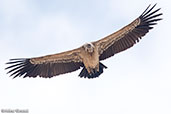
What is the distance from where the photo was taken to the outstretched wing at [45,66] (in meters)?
20.7

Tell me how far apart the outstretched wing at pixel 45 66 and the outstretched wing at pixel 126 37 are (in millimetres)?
1030

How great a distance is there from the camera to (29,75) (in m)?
20.8

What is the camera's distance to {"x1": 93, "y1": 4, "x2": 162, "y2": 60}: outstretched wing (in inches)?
790

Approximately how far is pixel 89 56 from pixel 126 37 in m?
1.43

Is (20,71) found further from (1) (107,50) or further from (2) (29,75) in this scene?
(1) (107,50)

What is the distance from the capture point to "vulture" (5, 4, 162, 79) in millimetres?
20062

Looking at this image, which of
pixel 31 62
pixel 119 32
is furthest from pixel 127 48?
pixel 31 62

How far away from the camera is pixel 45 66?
20891 millimetres

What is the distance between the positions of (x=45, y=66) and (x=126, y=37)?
2.97 metres

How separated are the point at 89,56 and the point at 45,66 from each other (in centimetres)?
179

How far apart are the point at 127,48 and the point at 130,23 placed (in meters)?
0.86

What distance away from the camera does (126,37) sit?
20.3m

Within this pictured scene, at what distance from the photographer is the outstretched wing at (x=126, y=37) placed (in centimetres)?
2008

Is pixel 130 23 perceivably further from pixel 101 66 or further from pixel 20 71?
pixel 20 71
